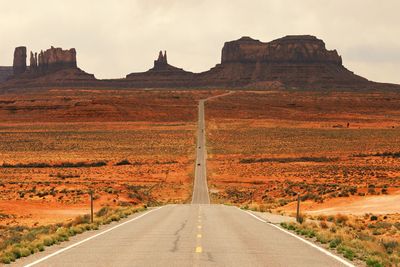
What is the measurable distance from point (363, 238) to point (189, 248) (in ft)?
21.7

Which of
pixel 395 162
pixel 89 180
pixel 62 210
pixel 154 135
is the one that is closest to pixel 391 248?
pixel 62 210

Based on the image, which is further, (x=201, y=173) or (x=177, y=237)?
(x=201, y=173)

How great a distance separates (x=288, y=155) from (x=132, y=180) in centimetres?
3084

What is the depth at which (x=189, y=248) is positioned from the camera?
1688 cm

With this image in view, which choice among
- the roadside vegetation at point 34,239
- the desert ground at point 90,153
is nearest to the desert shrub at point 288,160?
the desert ground at point 90,153

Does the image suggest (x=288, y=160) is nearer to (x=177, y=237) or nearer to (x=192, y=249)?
(x=177, y=237)

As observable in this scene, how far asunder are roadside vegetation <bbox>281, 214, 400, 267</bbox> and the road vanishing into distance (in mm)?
546

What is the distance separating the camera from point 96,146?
106m

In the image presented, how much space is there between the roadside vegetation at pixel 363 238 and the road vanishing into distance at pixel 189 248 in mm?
546

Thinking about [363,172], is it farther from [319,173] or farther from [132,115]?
[132,115]

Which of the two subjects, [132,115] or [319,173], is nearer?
[319,173]

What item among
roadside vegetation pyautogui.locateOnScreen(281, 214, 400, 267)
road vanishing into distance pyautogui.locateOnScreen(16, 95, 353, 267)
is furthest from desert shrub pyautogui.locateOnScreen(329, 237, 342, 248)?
road vanishing into distance pyautogui.locateOnScreen(16, 95, 353, 267)

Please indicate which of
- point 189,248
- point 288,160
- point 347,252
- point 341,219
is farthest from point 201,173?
point 347,252

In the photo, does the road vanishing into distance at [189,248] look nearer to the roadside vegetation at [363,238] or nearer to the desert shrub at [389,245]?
the roadside vegetation at [363,238]
